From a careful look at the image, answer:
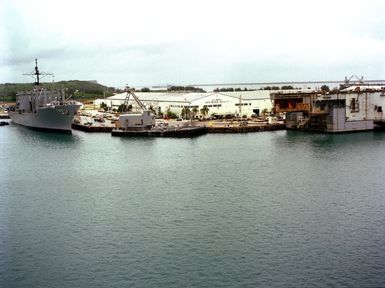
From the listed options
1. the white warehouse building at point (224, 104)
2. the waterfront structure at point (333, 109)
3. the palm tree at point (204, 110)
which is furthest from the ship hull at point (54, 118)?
the waterfront structure at point (333, 109)

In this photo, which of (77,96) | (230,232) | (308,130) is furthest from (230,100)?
(77,96)

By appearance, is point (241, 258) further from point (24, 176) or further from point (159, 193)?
point (24, 176)

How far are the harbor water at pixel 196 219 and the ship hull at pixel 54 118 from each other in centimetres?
955

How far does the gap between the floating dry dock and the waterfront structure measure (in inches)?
201

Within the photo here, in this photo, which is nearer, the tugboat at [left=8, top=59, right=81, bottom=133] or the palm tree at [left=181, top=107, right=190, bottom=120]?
the tugboat at [left=8, top=59, right=81, bottom=133]

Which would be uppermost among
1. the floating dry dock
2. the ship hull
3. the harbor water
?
the ship hull

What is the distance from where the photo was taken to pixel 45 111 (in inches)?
1180

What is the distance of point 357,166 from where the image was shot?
1591cm

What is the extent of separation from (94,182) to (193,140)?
982 cm

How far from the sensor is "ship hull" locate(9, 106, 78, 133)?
2872 centimetres

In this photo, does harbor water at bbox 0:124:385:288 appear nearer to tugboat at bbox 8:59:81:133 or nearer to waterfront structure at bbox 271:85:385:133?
waterfront structure at bbox 271:85:385:133

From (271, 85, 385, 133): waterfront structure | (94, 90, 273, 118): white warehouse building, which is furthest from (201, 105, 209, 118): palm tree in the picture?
(271, 85, 385, 133): waterfront structure

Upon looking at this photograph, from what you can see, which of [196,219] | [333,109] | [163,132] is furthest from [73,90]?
[196,219]

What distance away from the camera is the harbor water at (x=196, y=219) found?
792cm
